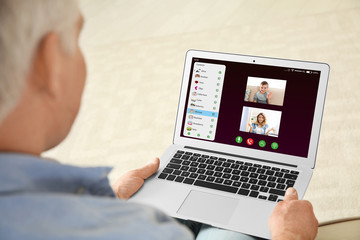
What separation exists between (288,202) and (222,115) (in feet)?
1.24

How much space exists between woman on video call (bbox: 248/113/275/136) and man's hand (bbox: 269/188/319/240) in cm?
28

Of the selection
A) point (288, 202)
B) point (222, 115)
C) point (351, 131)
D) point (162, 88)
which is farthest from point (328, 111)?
point (288, 202)

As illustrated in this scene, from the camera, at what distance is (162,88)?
2.64m

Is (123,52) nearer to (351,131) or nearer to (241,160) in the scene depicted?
(351,131)

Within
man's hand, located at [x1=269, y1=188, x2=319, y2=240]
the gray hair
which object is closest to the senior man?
the gray hair

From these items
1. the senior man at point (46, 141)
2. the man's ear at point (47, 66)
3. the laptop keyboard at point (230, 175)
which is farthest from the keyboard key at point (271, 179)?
the man's ear at point (47, 66)

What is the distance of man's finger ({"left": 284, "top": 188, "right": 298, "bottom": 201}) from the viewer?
1.04 metres

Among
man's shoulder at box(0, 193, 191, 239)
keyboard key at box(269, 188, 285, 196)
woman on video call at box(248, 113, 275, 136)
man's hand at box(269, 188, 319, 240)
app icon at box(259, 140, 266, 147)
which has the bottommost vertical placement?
man's hand at box(269, 188, 319, 240)

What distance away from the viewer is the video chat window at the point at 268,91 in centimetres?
127

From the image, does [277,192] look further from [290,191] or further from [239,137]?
[239,137]

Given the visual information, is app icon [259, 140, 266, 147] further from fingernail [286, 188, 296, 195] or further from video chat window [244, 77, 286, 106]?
fingernail [286, 188, 296, 195]

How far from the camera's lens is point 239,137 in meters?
1.30

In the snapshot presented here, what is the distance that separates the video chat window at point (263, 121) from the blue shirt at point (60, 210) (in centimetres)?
70

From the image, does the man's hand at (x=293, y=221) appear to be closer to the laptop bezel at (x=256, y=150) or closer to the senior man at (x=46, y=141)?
the laptop bezel at (x=256, y=150)
